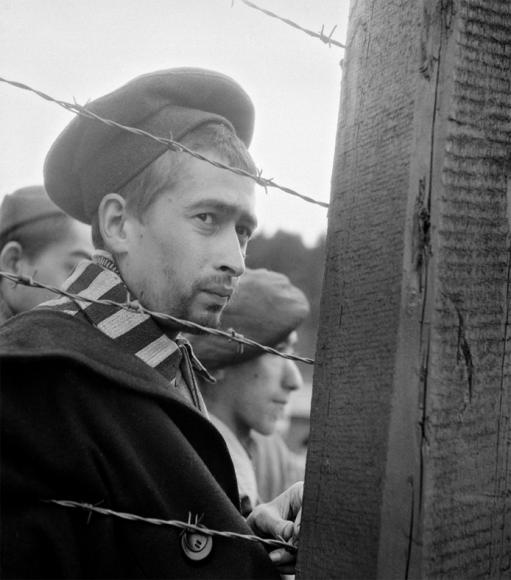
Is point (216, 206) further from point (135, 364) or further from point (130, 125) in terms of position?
point (135, 364)

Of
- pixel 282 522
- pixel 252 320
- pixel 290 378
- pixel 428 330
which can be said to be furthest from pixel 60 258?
pixel 428 330

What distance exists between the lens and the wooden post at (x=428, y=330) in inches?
53.7

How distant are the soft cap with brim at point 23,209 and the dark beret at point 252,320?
3.13 ft

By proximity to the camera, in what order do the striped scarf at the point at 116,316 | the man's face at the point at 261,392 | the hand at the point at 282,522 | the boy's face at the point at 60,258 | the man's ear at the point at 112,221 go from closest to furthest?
the hand at the point at 282,522, the striped scarf at the point at 116,316, the man's ear at the point at 112,221, the boy's face at the point at 60,258, the man's face at the point at 261,392

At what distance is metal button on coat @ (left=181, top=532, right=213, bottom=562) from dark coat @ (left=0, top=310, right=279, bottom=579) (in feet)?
0.04

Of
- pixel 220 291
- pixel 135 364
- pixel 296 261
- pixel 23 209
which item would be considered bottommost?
pixel 135 364

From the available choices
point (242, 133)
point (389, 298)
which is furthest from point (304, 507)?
point (242, 133)

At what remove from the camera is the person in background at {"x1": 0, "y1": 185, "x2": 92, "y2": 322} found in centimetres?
383

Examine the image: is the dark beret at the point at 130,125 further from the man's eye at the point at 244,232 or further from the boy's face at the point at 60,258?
the boy's face at the point at 60,258

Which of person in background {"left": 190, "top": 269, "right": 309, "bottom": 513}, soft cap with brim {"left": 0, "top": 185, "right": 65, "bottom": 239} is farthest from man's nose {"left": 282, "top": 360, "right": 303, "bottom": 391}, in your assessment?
soft cap with brim {"left": 0, "top": 185, "right": 65, "bottom": 239}

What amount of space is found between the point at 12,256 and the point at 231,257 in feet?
7.39

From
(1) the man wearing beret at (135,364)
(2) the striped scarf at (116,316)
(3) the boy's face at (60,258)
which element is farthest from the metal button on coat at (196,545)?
(3) the boy's face at (60,258)

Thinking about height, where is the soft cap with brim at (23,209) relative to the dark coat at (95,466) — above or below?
above

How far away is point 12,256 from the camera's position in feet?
12.8
